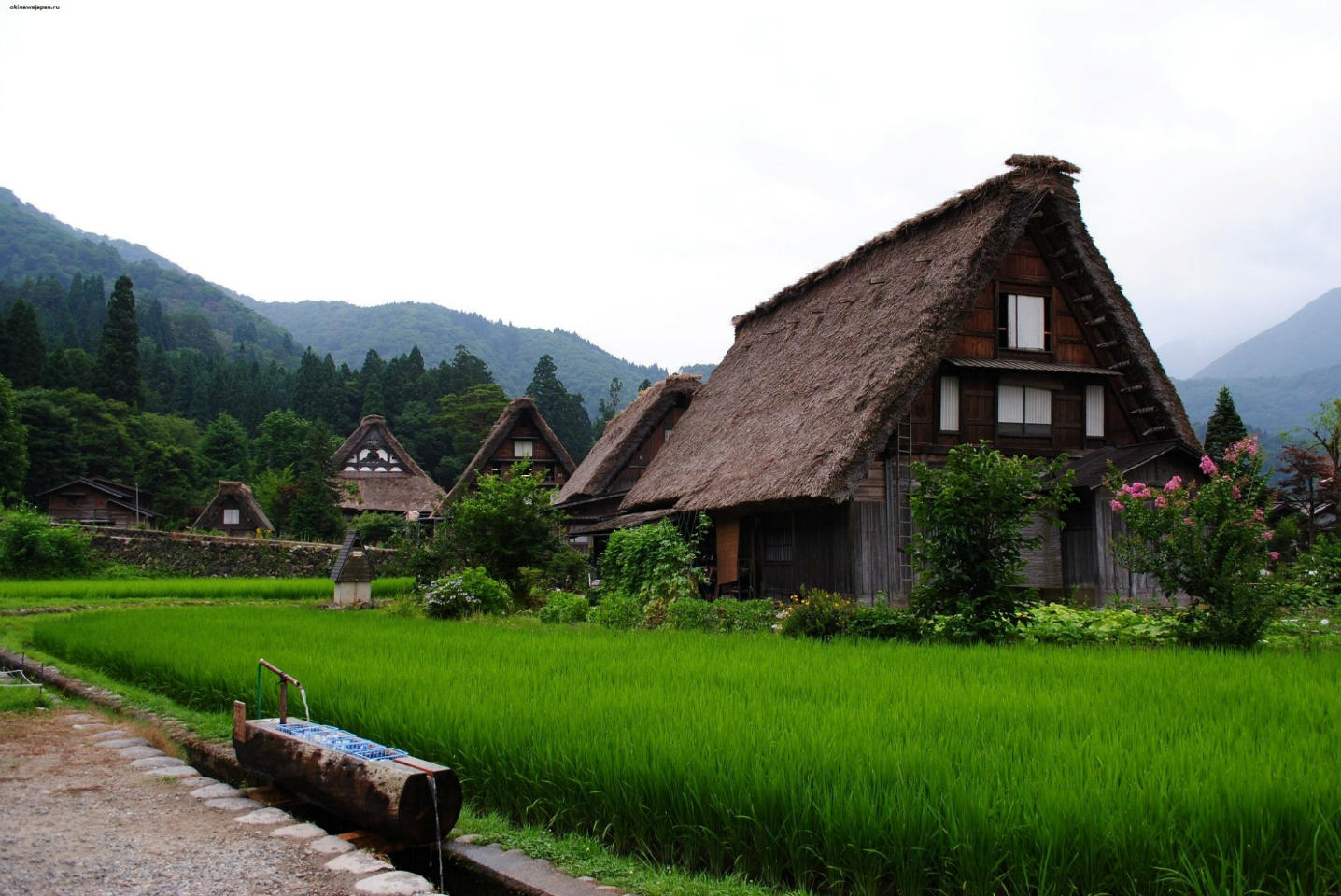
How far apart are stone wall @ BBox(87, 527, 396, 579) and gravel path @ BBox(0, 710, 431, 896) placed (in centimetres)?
2013

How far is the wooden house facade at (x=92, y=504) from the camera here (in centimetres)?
3875

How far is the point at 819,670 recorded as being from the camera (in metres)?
6.05

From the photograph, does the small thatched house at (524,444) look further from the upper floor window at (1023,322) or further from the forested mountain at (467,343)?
the forested mountain at (467,343)

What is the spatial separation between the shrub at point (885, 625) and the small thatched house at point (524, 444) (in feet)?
71.4

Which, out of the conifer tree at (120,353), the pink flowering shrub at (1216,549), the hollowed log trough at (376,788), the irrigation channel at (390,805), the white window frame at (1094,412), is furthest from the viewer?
the conifer tree at (120,353)

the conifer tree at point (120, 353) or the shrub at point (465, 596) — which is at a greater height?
the conifer tree at point (120, 353)

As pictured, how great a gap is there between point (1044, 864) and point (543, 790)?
209 centimetres

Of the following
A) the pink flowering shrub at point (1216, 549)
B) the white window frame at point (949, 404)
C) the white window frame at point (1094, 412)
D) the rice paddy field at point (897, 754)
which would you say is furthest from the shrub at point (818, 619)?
the white window frame at point (1094, 412)

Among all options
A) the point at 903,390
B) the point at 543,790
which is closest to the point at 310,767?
the point at 543,790

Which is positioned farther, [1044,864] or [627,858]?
[627,858]

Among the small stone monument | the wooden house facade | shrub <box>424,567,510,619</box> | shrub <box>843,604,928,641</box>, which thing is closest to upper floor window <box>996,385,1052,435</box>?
shrub <box>843,604,928,641</box>

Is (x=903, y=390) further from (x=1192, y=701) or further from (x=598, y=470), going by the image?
(x=598, y=470)

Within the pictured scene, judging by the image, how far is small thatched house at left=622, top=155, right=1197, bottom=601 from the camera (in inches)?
515

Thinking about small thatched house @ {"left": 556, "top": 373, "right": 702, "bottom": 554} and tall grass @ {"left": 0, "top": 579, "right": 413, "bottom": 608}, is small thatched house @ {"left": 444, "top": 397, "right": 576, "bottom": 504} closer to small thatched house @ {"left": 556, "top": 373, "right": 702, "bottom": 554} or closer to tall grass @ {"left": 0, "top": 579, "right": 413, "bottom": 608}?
small thatched house @ {"left": 556, "top": 373, "right": 702, "bottom": 554}
